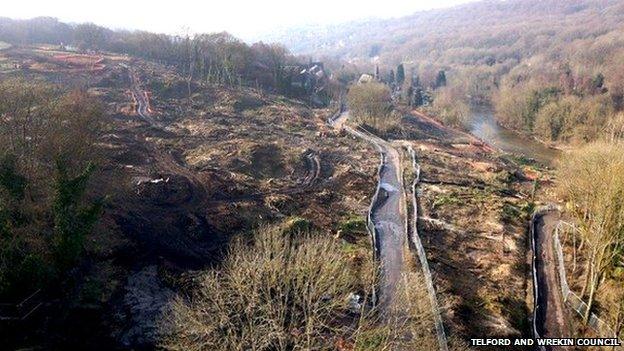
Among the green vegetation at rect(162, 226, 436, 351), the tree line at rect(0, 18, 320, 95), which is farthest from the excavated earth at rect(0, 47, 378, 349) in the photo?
the tree line at rect(0, 18, 320, 95)

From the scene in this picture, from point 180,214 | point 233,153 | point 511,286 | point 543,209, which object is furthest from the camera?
point 233,153

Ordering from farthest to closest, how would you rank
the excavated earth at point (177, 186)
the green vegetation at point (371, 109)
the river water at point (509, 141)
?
1. the river water at point (509, 141)
2. the green vegetation at point (371, 109)
3. the excavated earth at point (177, 186)

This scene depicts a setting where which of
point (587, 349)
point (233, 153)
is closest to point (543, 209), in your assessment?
point (587, 349)

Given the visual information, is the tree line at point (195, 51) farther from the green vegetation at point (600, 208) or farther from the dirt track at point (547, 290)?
the green vegetation at point (600, 208)

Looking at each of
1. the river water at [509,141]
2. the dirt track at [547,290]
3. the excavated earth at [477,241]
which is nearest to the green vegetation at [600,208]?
the dirt track at [547,290]

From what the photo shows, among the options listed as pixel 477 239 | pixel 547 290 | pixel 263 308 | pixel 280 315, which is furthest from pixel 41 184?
pixel 547 290

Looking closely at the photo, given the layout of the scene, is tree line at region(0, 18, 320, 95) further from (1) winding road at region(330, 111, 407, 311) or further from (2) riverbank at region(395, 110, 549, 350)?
(2) riverbank at region(395, 110, 549, 350)

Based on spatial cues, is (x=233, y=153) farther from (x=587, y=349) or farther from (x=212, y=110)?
(x=587, y=349)
